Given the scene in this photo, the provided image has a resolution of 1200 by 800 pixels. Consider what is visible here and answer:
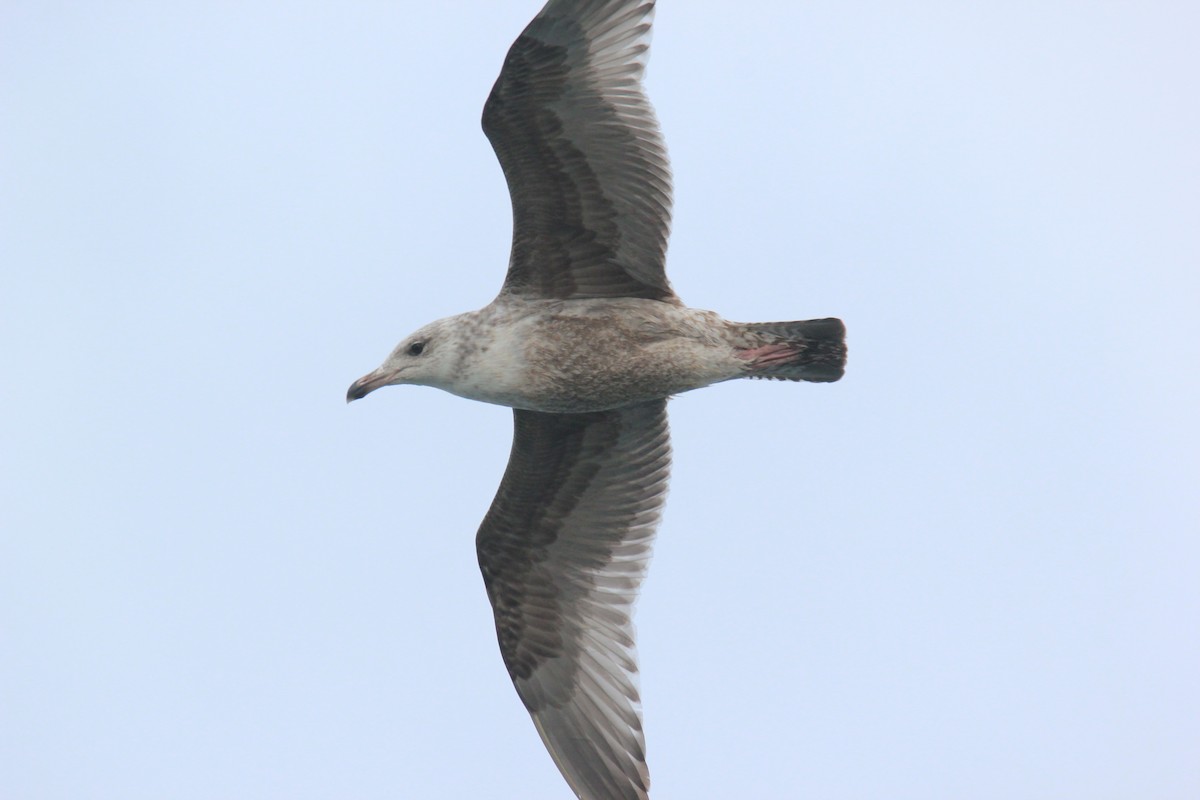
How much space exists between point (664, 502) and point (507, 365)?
5.56 ft

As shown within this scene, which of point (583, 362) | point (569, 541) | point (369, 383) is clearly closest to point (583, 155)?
point (583, 362)

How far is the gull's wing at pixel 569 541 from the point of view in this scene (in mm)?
10797

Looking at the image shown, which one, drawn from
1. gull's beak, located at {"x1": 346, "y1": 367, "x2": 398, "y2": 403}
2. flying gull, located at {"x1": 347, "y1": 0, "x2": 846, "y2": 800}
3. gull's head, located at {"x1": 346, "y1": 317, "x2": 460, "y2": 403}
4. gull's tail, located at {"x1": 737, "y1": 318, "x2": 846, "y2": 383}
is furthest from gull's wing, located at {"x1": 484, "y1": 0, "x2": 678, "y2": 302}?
gull's beak, located at {"x1": 346, "y1": 367, "x2": 398, "y2": 403}

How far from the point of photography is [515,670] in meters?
10.9

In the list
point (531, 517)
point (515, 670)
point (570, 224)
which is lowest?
point (515, 670)

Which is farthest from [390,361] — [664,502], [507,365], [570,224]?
[664,502]

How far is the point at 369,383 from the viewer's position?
10227 mm

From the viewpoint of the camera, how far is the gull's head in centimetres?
1012

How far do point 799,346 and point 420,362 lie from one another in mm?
2407

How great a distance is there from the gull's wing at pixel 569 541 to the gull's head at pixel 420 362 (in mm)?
943

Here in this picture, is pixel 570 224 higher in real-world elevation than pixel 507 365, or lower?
higher

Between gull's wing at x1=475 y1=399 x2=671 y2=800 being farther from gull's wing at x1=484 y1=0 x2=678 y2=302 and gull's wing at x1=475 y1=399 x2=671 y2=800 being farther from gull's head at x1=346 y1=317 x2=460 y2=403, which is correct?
gull's wing at x1=484 y1=0 x2=678 y2=302

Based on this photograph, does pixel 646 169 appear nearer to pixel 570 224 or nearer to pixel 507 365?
pixel 570 224

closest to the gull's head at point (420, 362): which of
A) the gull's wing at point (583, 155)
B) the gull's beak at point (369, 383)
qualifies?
the gull's beak at point (369, 383)
